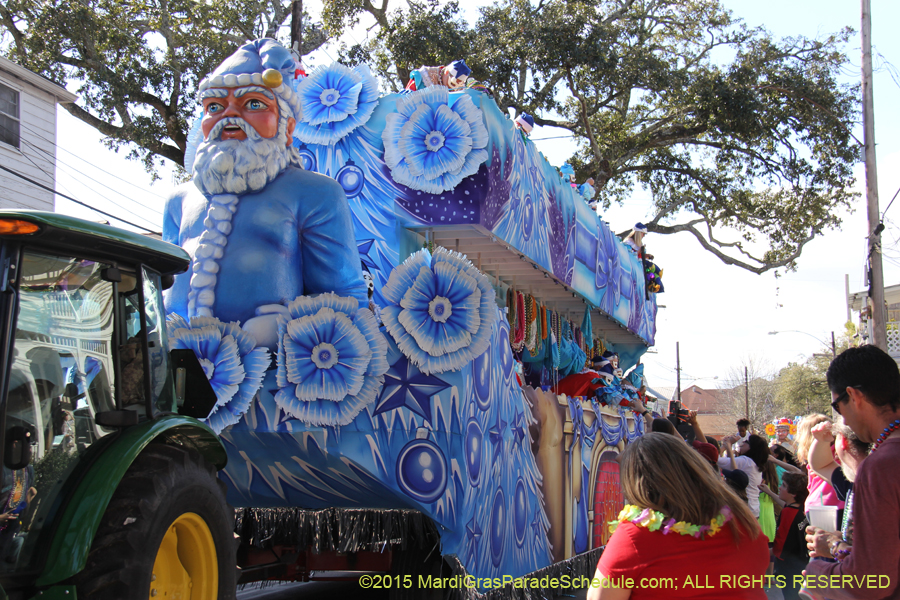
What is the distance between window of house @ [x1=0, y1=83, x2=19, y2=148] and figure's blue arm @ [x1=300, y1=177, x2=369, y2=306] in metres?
10.3

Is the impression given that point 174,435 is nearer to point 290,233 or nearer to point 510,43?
point 290,233

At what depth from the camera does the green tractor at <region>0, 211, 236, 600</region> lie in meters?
2.68

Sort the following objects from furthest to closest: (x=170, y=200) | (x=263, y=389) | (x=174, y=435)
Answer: (x=170, y=200), (x=263, y=389), (x=174, y=435)

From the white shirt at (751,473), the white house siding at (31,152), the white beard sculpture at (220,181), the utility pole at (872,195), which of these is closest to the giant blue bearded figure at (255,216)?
the white beard sculpture at (220,181)

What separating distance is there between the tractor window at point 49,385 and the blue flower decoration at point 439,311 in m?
1.99

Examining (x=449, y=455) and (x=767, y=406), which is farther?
(x=767, y=406)

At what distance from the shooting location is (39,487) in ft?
9.04

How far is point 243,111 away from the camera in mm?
5031

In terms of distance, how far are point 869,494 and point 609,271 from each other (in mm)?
7204

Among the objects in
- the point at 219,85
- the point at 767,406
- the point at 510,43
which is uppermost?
the point at 510,43

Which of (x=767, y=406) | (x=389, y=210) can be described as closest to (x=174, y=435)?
(x=389, y=210)

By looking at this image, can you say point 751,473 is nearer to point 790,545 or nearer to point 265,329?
point 790,545

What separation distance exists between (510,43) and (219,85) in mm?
11906

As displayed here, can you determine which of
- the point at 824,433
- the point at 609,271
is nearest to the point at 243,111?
the point at 824,433
